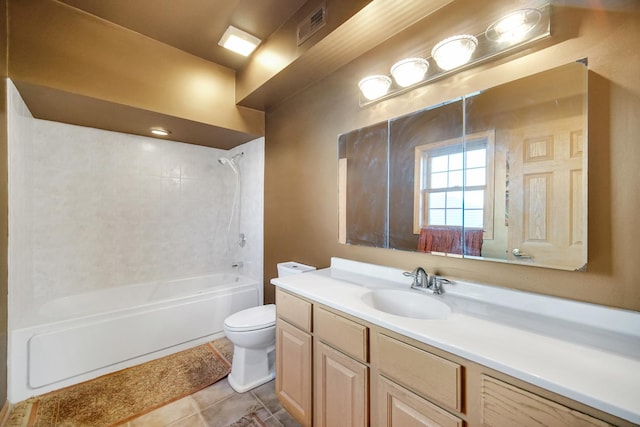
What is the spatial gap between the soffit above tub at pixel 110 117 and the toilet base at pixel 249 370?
2009 millimetres

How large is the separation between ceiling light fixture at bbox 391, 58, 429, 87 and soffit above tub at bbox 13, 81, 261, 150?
65.4 inches

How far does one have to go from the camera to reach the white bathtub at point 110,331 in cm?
172

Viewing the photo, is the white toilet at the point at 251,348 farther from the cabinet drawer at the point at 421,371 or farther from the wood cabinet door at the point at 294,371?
the cabinet drawer at the point at 421,371

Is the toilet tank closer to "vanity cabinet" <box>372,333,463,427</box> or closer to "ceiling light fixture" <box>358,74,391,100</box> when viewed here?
"vanity cabinet" <box>372,333,463,427</box>

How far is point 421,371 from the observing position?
0.89 metres

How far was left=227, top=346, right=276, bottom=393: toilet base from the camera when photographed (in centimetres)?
184

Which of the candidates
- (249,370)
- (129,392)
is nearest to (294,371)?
(249,370)

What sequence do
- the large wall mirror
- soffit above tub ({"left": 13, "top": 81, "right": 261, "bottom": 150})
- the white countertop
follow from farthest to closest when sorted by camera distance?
soffit above tub ({"left": 13, "top": 81, "right": 261, "bottom": 150}), the large wall mirror, the white countertop

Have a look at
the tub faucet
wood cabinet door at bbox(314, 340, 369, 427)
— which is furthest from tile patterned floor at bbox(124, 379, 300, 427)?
the tub faucet

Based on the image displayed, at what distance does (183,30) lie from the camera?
76.0 inches

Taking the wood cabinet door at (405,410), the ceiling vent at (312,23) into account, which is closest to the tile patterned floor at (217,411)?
the wood cabinet door at (405,410)

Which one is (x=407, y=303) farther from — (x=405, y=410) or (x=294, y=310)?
(x=294, y=310)

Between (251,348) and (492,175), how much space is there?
190 cm

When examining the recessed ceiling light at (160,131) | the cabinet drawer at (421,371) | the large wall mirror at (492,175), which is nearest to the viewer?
the cabinet drawer at (421,371)
